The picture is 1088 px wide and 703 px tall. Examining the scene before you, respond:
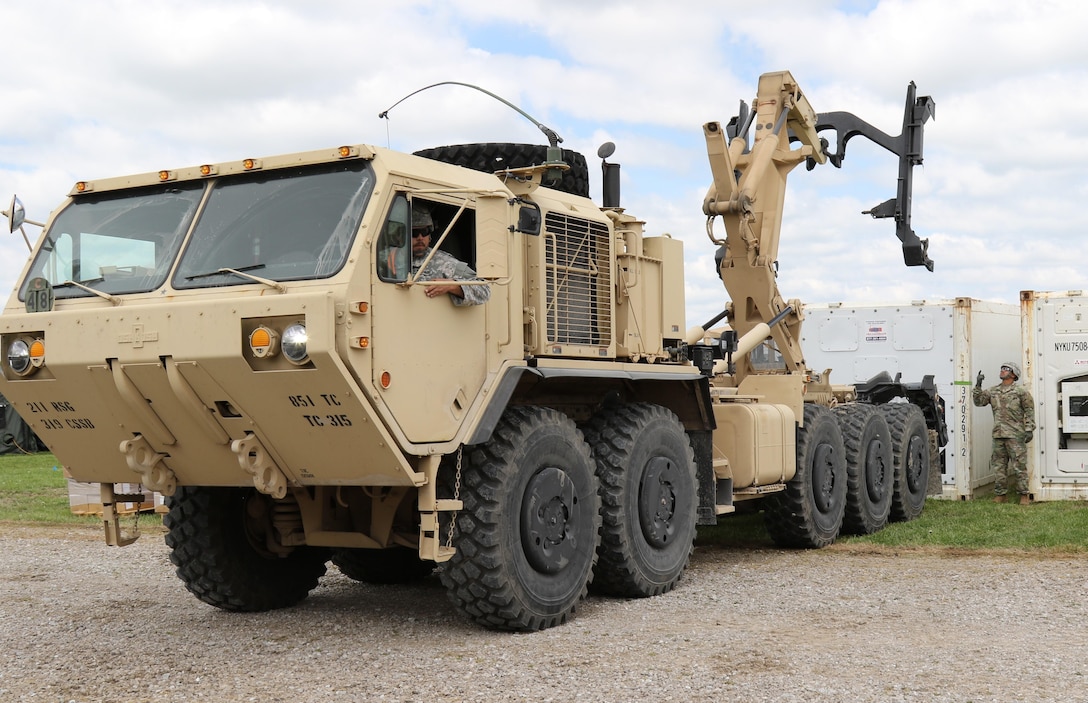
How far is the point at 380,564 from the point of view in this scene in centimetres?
990

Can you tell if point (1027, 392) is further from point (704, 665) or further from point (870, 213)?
point (704, 665)

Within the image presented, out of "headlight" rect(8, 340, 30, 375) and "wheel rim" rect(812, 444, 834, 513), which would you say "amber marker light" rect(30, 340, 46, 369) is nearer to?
"headlight" rect(8, 340, 30, 375)

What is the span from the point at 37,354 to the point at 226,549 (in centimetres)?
199

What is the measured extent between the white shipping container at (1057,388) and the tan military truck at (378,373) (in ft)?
22.7

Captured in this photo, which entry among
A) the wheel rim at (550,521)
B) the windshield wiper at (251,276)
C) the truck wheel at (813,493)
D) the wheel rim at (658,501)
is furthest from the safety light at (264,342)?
the truck wheel at (813,493)

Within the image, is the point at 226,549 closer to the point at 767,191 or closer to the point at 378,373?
the point at 378,373

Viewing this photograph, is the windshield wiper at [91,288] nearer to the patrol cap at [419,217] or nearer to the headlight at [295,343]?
the headlight at [295,343]

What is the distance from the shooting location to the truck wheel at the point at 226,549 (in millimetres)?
8367

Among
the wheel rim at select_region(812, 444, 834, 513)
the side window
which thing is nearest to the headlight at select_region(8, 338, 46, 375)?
the side window

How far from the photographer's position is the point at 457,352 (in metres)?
7.36

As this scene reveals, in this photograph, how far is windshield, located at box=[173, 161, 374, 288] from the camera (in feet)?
22.4

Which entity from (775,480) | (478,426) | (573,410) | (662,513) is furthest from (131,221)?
(775,480)

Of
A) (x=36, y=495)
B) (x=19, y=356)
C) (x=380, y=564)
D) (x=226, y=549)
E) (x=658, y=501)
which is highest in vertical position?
(x=19, y=356)

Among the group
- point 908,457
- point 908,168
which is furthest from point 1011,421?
point 908,168
